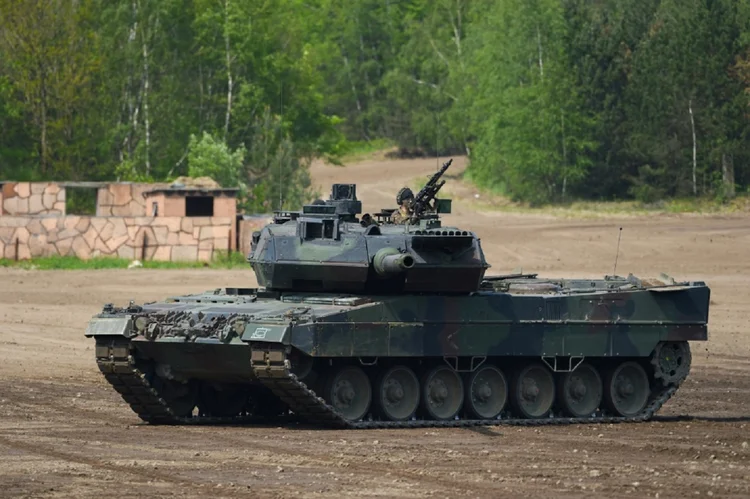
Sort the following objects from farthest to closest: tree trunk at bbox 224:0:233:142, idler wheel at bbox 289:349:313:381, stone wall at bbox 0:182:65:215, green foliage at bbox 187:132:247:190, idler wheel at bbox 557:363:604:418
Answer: tree trunk at bbox 224:0:233:142 → green foliage at bbox 187:132:247:190 → stone wall at bbox 0:182:65:215 → idler wheel at bbox 557:363:604:418 → idler wheel at bbox 289:349:313:381

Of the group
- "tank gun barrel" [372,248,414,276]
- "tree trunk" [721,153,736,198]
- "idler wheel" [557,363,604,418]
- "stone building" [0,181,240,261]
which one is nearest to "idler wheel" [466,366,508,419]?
"idler wheel" [557,363,604,418]

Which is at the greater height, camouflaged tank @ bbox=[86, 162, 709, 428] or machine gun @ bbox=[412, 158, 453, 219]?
machine gun @ bbox=[412, 158, 453, 219]

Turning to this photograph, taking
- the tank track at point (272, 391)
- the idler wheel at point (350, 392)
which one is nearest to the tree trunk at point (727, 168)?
the tank track at point (272, 391)

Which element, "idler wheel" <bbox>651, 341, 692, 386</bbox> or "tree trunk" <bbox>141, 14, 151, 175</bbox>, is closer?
"idler wheel" <bbox>651, 341, 692, 386</bbox>

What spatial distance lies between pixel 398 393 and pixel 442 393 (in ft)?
2.03

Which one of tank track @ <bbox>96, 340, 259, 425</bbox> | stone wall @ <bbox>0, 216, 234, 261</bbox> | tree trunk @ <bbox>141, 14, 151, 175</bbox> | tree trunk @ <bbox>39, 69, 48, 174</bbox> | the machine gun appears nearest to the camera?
tank track @ <bbox>96, 340, 259, 425</bbox>

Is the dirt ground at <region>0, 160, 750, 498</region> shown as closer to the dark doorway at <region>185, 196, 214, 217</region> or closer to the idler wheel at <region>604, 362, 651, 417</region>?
the idler wheel at <region>604, 362, 651, 417</region>

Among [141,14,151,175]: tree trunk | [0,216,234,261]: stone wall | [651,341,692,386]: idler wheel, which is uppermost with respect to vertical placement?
[141,14,151,175]: tree trunk

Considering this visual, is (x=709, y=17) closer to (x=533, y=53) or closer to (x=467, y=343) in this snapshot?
(x=533, y=53)

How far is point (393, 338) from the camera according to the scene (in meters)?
18.6

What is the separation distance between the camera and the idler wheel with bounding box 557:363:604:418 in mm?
20359

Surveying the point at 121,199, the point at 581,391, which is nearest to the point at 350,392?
the point at 581,391

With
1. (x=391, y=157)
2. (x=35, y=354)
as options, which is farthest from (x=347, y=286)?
(x=391, y=157)

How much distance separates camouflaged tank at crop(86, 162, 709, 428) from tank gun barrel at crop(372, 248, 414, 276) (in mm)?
19
